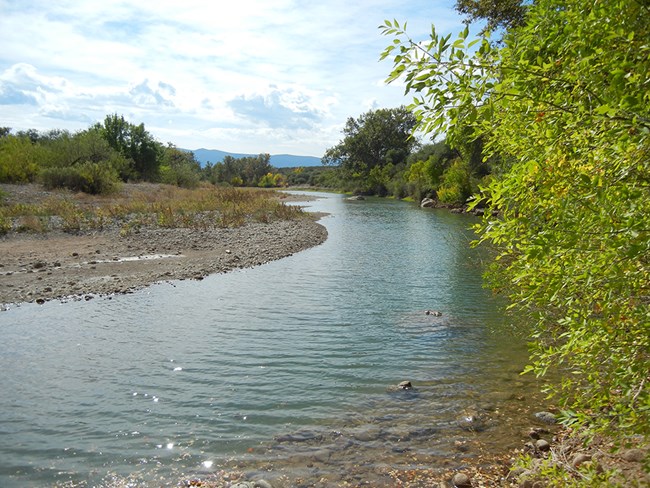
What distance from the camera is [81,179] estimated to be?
136 feet

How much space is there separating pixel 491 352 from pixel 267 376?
4670mm

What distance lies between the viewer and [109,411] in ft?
23.9

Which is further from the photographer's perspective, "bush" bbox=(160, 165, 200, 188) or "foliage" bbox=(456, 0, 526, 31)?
"bush" bbox=(160, 165, 200, 188)

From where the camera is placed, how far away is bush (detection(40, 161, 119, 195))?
1609 inches

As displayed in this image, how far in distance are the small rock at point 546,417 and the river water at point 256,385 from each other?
7.1 inches

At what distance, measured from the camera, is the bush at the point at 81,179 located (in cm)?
4088

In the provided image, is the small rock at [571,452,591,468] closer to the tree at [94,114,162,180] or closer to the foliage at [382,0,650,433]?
the foliage at [382,0,650,433]

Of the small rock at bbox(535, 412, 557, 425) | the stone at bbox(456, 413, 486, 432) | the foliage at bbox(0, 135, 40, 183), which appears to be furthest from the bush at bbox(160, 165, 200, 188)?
the small rock at bbox(535, 412, 557, 425)

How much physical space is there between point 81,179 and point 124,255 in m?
26.1

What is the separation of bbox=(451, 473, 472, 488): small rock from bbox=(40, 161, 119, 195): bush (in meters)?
42.7

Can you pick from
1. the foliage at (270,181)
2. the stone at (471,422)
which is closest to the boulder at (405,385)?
the stone at (471,422)

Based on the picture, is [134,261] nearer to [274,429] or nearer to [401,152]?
[274,429]

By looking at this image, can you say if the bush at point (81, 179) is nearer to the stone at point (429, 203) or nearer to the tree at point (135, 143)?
the tree at point (135, 143)

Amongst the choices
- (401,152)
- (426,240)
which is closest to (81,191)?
(426,240)
